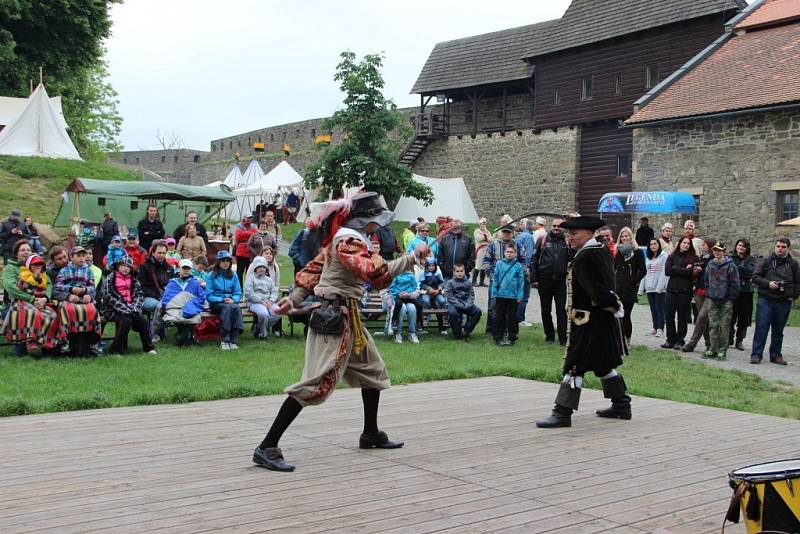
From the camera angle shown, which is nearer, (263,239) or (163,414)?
(163,414)

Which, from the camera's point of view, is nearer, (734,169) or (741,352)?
(741,352)

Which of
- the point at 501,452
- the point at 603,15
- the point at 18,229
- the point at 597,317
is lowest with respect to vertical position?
the point at 501,452

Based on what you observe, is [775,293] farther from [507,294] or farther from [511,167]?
[511,167]

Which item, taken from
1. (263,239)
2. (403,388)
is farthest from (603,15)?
(403,388)

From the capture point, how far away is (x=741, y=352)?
13008 mm

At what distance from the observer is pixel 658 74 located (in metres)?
30.7

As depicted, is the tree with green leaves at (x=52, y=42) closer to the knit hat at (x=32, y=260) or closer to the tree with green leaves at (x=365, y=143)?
the tree with green leaves at (x=365, y=143)

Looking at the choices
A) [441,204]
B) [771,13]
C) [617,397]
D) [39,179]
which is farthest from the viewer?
[441,204]

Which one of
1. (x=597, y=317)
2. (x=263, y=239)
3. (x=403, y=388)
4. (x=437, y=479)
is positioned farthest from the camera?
(x=263, y=239)

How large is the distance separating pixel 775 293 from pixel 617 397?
5.99 m

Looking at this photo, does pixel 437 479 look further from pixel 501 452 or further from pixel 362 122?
pixel 362 122

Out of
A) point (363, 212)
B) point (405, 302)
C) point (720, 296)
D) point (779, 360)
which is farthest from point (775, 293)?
point (363, 212)

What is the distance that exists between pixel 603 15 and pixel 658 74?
406cm

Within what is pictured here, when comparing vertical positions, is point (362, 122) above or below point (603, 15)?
below
